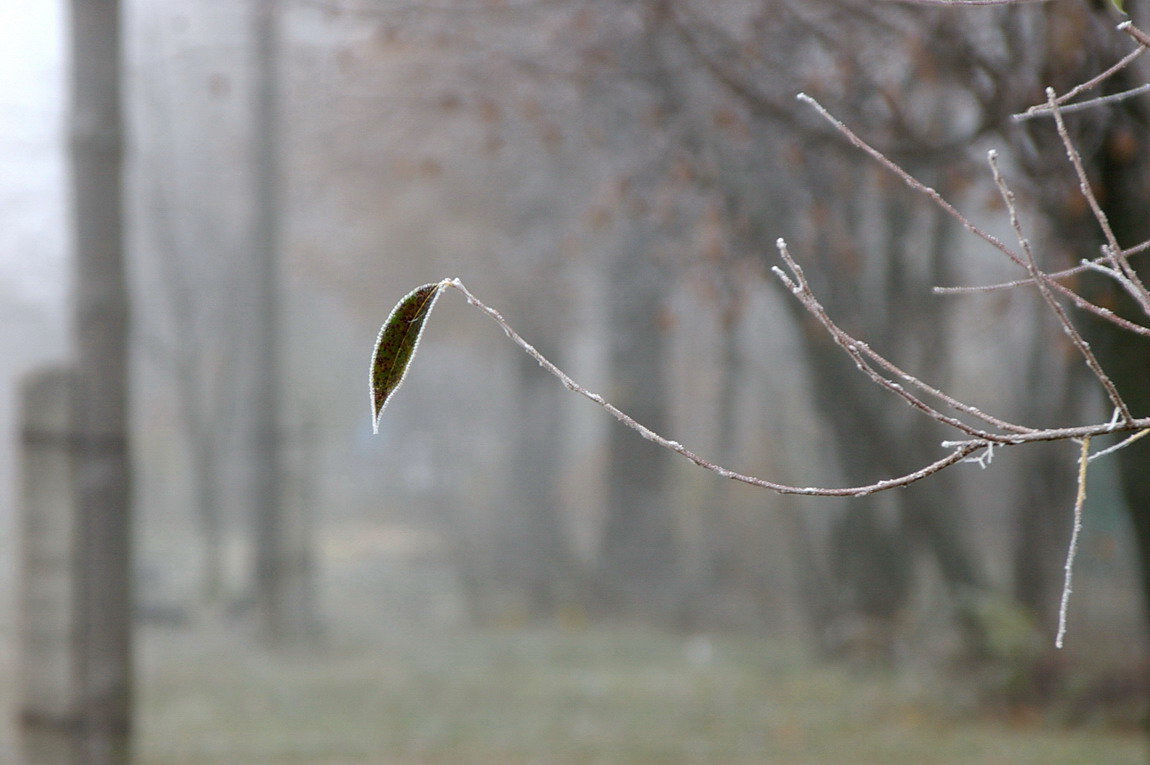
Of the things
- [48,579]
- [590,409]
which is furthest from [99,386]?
[590,409]

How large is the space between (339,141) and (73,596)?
22.9 feet

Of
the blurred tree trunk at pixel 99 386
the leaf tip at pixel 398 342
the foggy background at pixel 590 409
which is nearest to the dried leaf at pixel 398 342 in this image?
the leaf tip at pixel 398 342

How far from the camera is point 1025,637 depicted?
890cm

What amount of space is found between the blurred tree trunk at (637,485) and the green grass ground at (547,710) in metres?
2.43

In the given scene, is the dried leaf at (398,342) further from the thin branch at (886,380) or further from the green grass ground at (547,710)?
the green grass ground at (547,710)

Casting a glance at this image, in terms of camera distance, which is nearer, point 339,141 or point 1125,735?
point 1125,735

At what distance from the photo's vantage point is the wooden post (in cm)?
489

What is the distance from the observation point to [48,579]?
16.3ft

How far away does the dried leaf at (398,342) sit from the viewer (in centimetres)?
140

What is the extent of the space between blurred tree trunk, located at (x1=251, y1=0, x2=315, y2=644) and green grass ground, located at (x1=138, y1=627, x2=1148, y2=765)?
637 millimetres

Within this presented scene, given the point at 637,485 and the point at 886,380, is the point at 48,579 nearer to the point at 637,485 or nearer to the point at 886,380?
the point at 886,380

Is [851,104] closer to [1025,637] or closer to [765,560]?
[1025,637]

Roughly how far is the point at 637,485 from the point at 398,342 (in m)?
13.6

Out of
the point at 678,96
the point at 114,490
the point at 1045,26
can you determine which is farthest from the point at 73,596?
the point at 1045,26
